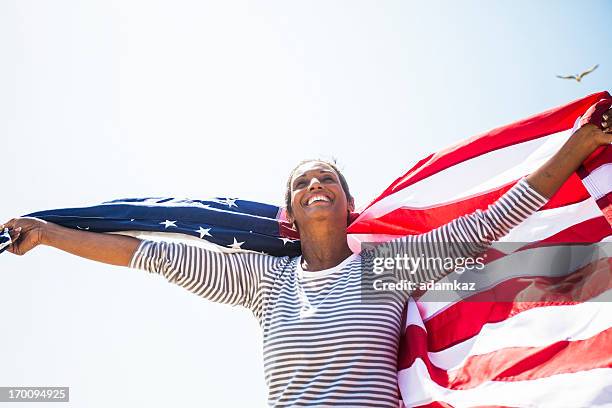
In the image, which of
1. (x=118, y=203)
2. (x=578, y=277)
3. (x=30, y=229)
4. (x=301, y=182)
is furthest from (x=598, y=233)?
(x=30, y=229)

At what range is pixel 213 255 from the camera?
175 inches

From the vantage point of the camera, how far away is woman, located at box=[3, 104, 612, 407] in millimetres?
3586

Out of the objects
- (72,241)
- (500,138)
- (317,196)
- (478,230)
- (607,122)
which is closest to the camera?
(607,122)

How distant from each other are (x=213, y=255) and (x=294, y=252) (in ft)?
2.70

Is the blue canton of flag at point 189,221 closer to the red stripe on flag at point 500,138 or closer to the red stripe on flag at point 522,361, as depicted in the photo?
the red stripe on flag at point 500,138

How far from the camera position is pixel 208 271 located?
4.33 m

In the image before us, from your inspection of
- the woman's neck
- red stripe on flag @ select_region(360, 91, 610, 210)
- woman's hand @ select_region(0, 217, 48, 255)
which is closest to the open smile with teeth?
the woman's neck

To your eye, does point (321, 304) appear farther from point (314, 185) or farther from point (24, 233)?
point (24, 233)

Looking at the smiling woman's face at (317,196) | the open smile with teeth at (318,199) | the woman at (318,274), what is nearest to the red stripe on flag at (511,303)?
the woman at (318,274)

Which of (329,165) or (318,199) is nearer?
(318,199)

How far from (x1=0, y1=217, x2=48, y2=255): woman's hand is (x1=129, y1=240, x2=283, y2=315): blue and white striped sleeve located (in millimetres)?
854
